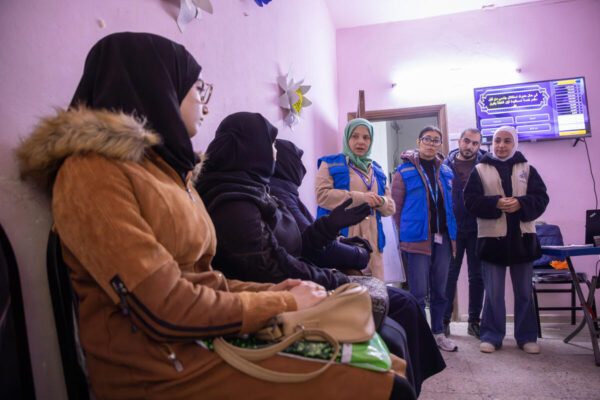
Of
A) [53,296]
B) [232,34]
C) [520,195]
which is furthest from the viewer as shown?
[520,195]

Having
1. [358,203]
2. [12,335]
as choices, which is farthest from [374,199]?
[12,335]

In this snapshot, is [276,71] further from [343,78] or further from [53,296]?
[343,78]

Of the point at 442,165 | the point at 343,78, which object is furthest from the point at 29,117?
the point at 343,78

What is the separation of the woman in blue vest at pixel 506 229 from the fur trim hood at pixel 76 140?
2483mm

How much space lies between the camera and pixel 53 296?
2.54 feet

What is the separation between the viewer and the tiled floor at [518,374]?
2.03 meters

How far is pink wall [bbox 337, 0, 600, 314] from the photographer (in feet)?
12.8

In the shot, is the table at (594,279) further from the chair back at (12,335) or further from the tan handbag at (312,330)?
the chair back at (12,335)

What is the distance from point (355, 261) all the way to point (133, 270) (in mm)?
1271

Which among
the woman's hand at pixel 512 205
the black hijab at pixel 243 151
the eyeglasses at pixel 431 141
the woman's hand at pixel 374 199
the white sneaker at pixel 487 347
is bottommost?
the white sneaker at pixel 487 347

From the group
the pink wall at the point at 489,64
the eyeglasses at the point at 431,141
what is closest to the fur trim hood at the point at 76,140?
the eyeglasses at the point at 431,141

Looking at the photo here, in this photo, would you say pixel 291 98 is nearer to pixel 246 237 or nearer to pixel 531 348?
pixel 246 237

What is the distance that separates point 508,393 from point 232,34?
231cm

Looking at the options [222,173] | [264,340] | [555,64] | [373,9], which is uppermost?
[373,9]
